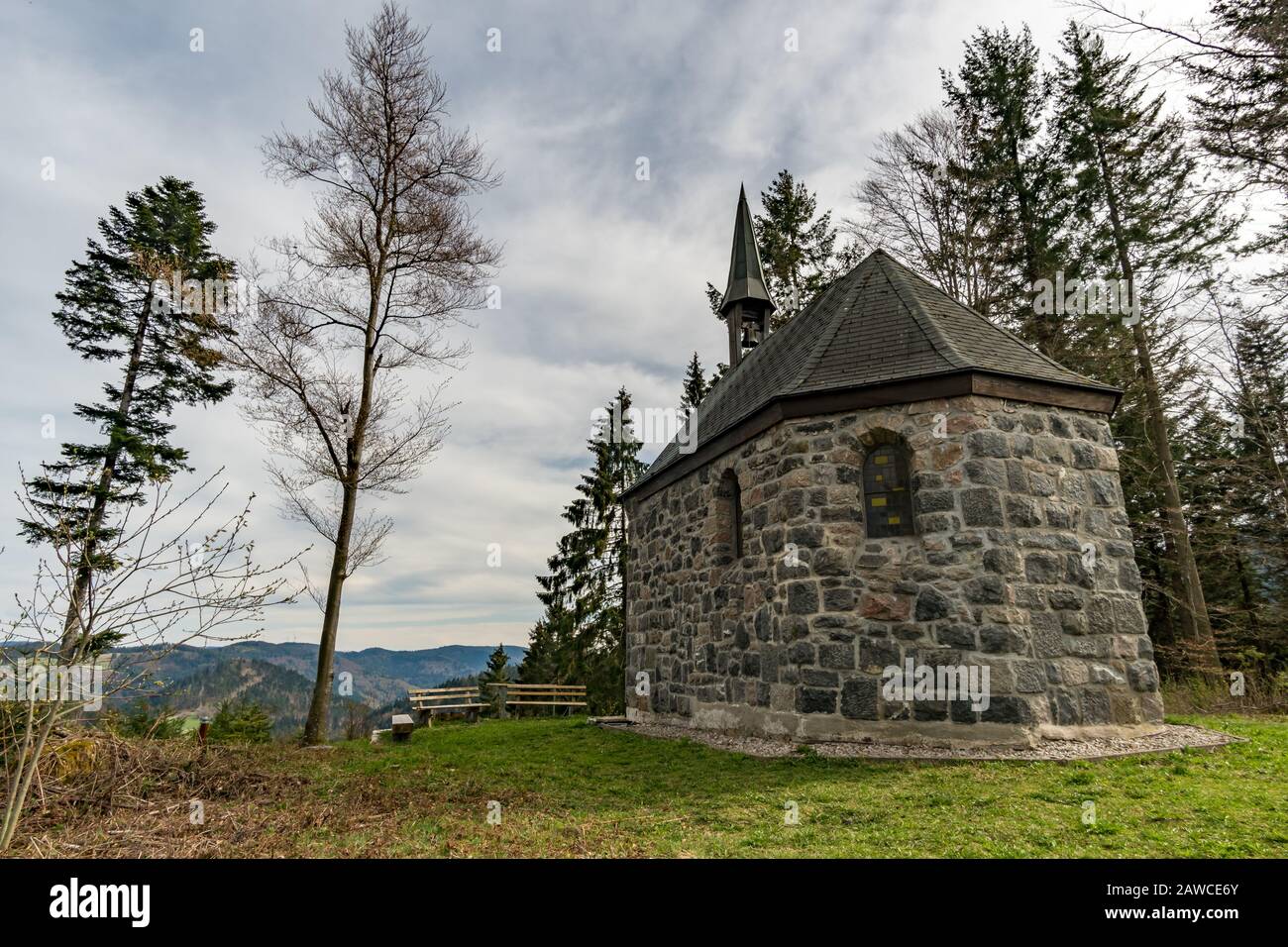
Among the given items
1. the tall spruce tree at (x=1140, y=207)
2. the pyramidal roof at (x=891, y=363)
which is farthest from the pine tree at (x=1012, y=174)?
the pyramidal roof at (x=891, y=363)

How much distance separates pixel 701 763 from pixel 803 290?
69.0ft

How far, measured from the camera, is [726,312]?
1722 centimetres

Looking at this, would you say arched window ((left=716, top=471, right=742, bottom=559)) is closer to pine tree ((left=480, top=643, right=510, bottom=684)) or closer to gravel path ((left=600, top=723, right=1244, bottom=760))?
gravel path ((left=600, top=723, right=1244, bottom=760))

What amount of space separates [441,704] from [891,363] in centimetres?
1417

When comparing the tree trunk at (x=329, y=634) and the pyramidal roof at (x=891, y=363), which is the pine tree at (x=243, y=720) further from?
the pyramidal roof at (x=891, y=363)

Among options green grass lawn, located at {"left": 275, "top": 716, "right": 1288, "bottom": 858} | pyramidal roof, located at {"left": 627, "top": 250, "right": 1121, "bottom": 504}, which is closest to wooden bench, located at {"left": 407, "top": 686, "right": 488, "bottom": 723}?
green grass lawn, located at {"left": 275, "top": 716, "right": 1288, "bottom": 858}

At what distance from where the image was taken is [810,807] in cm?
497

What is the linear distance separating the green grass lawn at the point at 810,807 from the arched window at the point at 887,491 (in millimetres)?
2954

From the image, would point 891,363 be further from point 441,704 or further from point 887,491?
point 441,704

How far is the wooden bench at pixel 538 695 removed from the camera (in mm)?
17859

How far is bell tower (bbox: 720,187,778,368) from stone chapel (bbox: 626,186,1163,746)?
697 cm
